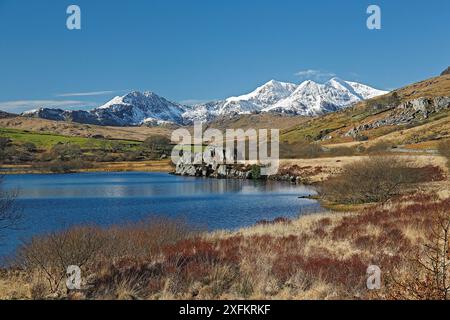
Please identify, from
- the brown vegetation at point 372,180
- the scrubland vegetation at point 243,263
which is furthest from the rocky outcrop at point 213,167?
the scrubland vegetation at point 243,263

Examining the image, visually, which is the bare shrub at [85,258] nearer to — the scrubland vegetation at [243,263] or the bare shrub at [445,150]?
the scrubland vegetation at [243,263]

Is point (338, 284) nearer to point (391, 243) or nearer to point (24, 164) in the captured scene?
point (391, 243)

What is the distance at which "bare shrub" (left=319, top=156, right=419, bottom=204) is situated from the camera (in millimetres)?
51125

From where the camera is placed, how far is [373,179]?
169 feet

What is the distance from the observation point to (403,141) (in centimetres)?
14400

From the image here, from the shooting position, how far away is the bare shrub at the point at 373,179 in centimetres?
5112

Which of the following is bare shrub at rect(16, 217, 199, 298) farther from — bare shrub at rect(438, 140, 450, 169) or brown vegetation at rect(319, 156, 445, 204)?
bare shrub at rect(438, 140, 450, 169)

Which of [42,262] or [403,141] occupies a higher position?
[403,141]

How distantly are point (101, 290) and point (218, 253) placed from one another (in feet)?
19.5

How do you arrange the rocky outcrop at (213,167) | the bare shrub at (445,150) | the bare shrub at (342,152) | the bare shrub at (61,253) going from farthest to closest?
the bare shrub at (342,152)
the rocky outcrop at (213,167)
the bare shrub at (445,150)
the bare shrub at (61,253)
